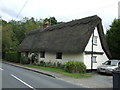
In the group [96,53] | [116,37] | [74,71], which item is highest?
[116,37]

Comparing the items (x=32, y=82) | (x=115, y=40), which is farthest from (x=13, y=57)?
(x=32, y=82)

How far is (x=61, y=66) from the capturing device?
90.6ft

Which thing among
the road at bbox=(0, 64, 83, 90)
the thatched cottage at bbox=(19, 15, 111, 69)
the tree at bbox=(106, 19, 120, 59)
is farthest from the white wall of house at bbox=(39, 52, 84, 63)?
the road at bbox=(0, 64, 83, 90)

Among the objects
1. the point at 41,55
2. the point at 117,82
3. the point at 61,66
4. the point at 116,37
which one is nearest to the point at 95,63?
the point at 61,66

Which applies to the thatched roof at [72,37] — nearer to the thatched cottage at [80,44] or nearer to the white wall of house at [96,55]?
the thatched cottage at [80,44]

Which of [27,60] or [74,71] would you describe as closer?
[74,71]

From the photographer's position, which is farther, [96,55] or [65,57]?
[65,57]

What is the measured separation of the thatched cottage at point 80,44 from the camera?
83.7 ft

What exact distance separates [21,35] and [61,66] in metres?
36.0

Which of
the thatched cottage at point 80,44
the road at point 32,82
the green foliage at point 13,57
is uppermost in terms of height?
the thatched cottage at point 80,44

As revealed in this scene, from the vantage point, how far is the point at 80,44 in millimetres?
25172

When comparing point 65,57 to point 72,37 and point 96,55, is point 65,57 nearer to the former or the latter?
point 72,37

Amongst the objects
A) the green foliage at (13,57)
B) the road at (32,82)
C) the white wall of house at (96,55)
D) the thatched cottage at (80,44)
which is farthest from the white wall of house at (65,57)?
the road at (32,82)

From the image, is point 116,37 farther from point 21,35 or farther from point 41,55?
point 21,35
